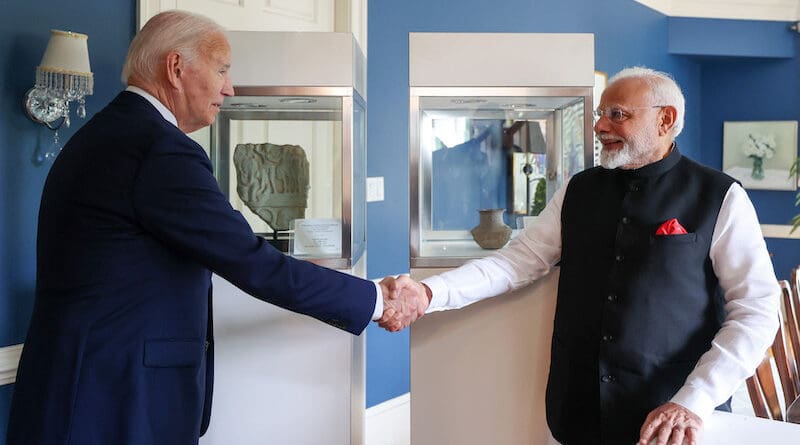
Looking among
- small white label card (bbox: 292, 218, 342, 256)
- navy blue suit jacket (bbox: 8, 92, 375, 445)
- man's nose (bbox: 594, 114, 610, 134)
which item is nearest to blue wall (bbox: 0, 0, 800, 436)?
small white label card (bbox: 292, 218, 342, 256)

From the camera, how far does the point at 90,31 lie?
101 inches

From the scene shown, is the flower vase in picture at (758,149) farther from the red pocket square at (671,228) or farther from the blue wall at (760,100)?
the red pocket square at (671,228)

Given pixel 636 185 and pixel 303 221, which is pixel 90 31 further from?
pixel 636 185

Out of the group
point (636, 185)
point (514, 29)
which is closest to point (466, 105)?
point (636, 185)

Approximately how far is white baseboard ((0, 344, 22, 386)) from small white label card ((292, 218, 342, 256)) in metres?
0.92

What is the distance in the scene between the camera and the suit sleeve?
4.97ft

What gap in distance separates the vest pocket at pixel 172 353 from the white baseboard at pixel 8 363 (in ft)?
3.50

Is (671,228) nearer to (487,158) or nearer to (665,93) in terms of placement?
(665,93)

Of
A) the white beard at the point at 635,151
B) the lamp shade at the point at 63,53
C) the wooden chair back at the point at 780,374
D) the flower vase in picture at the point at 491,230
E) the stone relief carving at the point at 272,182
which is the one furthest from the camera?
the stone relief carving at the point at 272,182

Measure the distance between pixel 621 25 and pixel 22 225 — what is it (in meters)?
4.18

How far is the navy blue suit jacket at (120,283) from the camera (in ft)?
4.92

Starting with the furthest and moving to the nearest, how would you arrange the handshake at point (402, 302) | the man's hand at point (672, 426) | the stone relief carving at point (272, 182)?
the stone relief carving at point (272, 182) < the handshake at point (402, 302) < the man's hand at point (672, 426)

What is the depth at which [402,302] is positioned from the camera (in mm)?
1992

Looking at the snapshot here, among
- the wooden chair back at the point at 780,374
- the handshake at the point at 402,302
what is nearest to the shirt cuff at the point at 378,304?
the handshake at the point at 402,302
